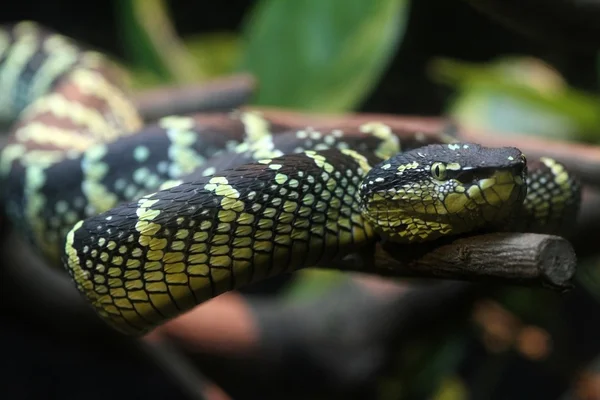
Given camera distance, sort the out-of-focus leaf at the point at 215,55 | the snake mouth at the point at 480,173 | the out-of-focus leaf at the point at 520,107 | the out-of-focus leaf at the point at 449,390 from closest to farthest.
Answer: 1. the snake mouth at the point at 480,173
2. the out-of-focus leaf at the point at 520,107
3. the out-of-focus leaf at the point at 449,390
4. the out-of-focus leaf at the point at 215,55

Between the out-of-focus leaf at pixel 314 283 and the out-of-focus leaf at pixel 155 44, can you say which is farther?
the out-of-focus leaf at pixel 155 44

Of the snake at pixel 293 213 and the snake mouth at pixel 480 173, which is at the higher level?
the snake mouth at pixel 480 173

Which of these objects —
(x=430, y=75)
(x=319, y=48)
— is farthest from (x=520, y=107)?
(x=319, y=48)

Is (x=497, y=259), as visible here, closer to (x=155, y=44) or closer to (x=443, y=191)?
(x=443, y=191)

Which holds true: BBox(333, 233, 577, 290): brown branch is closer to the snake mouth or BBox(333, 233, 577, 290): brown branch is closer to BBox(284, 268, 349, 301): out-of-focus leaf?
the snake mouth

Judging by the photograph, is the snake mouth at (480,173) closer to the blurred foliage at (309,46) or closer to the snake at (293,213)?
the snake at (293,213)

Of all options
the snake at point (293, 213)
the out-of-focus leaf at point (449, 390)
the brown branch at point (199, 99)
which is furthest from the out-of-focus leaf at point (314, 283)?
the snake at point (293, 213)

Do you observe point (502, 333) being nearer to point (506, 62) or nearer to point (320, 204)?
point (506, 62)
